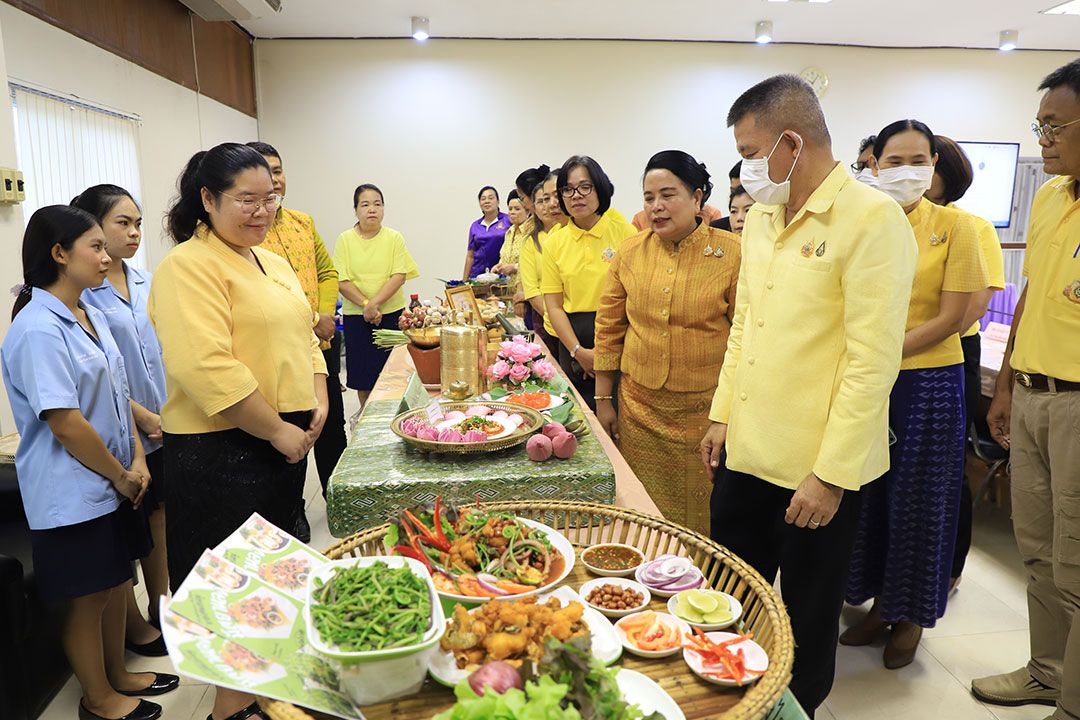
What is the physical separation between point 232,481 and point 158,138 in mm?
4170

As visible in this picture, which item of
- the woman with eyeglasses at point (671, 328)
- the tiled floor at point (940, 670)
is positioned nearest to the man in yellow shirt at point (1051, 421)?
the tiled floor at point (940, 670)

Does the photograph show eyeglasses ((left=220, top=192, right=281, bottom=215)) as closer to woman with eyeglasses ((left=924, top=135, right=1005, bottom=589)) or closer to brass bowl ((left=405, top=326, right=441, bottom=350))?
brass bowl ((left=405, top=326, right=441, bottom=350))

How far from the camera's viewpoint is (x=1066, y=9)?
6250 millimetres

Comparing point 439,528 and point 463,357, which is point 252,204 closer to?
point 463,357

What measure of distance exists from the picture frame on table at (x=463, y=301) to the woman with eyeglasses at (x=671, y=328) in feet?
1.66

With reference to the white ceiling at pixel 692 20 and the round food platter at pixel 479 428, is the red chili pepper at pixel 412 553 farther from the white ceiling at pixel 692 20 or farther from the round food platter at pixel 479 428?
the white ceiling at pixel 692 20

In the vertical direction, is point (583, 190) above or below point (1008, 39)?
below

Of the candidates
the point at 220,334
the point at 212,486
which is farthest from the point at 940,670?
the point at 220,334

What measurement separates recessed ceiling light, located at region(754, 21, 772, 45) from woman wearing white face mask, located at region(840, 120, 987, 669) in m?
5.21

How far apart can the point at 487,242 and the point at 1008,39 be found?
5781 mm

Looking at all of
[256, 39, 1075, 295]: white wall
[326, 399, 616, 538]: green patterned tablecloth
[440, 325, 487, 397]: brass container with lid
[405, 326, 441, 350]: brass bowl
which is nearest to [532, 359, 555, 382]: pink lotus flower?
[440, 325, 487, 397]: brass container with lid

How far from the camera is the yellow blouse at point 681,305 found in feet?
7.48

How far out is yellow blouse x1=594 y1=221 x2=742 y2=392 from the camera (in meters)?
2.28

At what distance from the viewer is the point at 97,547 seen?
196 centimetres
